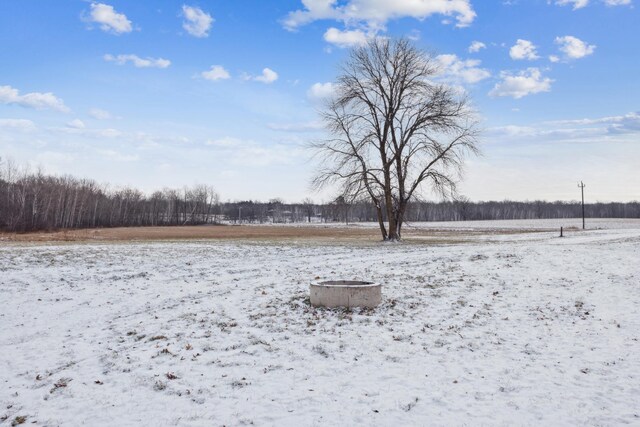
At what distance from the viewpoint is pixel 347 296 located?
11781mm

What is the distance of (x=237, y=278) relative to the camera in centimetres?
1648

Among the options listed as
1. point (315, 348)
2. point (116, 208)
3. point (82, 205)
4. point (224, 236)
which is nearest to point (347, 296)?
point (315, 348)

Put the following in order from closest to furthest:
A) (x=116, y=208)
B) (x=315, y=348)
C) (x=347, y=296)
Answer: (x=315, y=348)
(x=347, y=296)
(x=116, y=208)

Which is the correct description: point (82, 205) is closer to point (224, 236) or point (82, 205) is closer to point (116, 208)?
point (116, 208)

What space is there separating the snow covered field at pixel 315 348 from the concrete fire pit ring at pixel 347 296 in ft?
1.59

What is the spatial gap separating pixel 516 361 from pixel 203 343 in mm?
5774

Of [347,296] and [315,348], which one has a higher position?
[347,296]

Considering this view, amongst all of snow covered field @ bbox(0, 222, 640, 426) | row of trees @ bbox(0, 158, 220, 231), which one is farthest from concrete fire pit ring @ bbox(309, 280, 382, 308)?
row of trees @ bbox(0, 158, 220, 231)

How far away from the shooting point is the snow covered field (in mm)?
6547

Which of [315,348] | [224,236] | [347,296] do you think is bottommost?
[315,348]

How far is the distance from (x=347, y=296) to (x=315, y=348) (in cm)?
284

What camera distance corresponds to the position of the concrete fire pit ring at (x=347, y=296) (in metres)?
11.8

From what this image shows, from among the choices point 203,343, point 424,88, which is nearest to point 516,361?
point 203,343

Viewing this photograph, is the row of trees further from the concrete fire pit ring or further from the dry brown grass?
the concrete fire pit ring
